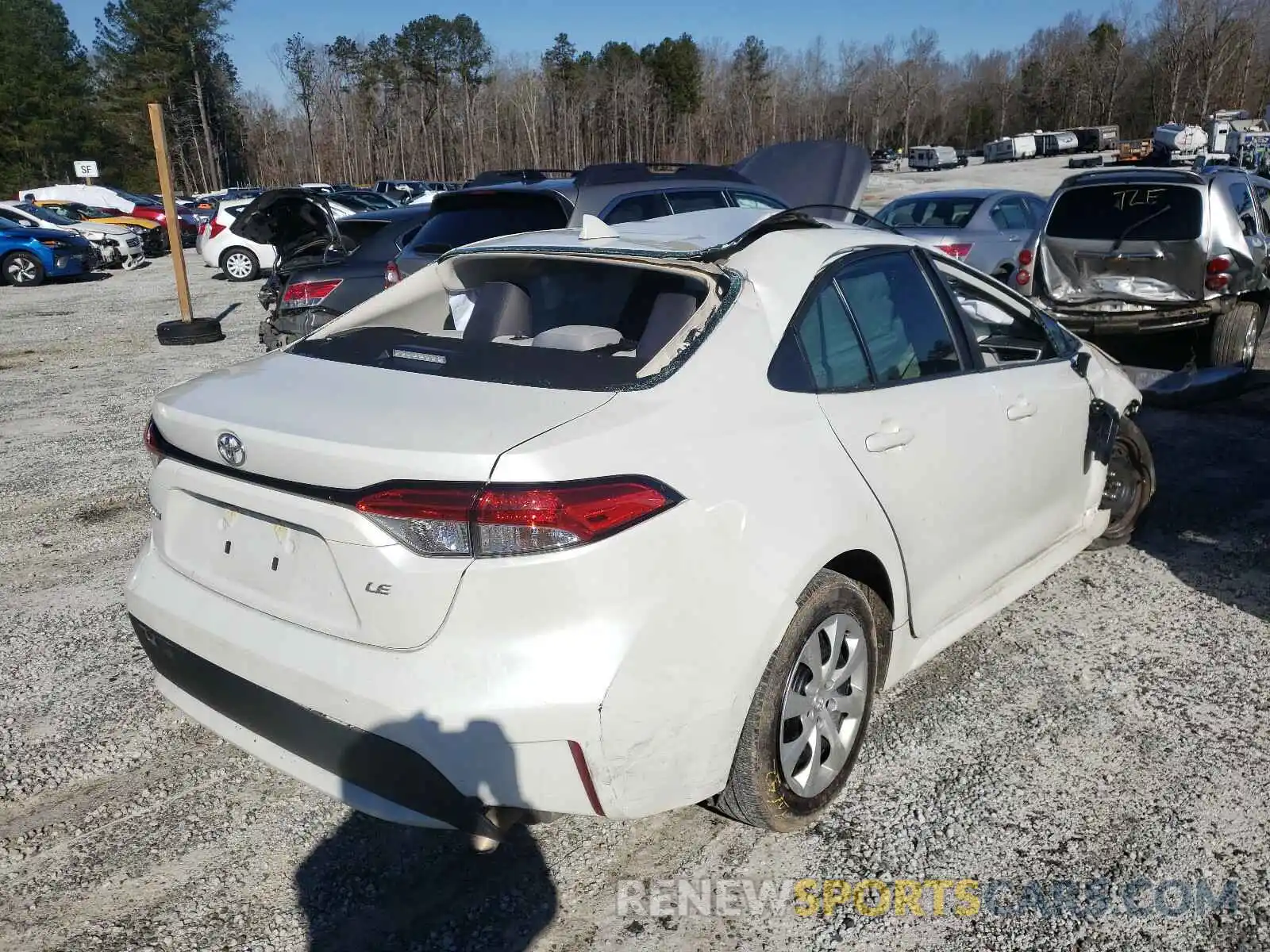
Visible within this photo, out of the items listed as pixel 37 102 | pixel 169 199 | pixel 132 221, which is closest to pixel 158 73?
pixel 37 102

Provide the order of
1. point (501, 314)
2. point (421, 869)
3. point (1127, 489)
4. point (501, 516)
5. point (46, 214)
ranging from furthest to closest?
point (46, 214) → point (1127, 489) → point (501, 314) → point (421, 869) → point (501, 516)

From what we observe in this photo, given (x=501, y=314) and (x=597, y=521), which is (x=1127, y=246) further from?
(x=597, y=521)

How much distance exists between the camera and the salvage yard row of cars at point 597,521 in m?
2.21

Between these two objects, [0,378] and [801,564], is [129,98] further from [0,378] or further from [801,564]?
[801,564]

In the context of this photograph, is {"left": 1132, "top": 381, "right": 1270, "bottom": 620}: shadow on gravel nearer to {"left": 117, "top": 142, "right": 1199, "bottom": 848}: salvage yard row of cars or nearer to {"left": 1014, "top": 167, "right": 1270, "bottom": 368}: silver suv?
{"left": 1014, "top": 167, "right": 1270, "bottom": 368}: silver suv

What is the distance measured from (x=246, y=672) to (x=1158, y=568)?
4.13 meters

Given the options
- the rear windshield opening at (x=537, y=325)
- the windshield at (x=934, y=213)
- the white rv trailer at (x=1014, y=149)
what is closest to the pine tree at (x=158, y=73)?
the white rv trailer at (x=1014, y=149)

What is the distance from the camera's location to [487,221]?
305 inches

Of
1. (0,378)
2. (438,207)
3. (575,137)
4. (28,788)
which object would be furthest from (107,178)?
(28,788)

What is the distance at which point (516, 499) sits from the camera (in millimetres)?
2180

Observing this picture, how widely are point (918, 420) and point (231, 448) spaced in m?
1.99

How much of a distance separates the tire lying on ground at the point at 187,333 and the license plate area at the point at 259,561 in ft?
33.8

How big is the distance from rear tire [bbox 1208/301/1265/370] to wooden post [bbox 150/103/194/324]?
10.5 m

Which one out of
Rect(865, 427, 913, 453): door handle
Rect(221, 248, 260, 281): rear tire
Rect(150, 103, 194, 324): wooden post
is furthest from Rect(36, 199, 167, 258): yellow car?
Rect(865, 427, 913, 453): door handle
